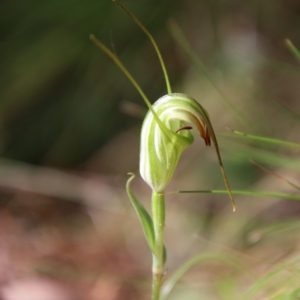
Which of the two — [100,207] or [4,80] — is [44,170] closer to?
[100,207]

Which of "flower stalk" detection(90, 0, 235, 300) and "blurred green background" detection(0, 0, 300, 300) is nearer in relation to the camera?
"flower stalk" detection(90, 0, 235, 300)

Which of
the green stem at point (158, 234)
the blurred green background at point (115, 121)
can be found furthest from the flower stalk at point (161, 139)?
the blurred green background at point (115, 121)

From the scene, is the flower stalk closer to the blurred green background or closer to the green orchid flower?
the green orchid flower

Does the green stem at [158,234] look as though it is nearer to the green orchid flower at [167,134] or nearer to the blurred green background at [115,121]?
the green orchid flower at [167,134]

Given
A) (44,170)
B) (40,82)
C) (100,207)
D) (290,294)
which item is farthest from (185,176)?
(290,294)

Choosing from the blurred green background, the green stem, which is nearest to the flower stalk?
the green stem

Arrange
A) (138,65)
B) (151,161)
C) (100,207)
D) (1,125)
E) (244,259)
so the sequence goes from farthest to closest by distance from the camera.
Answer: (138,65) → (1,125) → (100,207) → (244,259) → (151,161)
